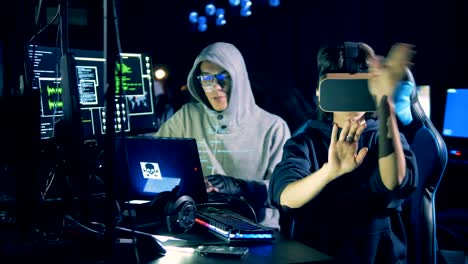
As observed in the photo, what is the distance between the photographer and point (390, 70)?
58.7 inches

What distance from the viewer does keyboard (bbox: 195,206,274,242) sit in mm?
1679

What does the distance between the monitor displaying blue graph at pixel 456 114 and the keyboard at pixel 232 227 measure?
386 cm

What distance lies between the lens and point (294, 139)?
6.39 feet

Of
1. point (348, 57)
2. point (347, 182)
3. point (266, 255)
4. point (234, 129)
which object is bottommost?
point (266, 255)

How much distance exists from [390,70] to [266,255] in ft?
1.95

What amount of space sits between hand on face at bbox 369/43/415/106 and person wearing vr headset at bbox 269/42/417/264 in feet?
0.35

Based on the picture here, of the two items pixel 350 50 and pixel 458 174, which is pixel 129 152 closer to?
pixel 350 50

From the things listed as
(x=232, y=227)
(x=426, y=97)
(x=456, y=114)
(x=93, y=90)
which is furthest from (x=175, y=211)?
(x=426, y=97)

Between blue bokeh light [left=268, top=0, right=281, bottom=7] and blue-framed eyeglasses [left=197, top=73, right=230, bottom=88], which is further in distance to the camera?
blue bokeh light [left=268, top=0, right=281, bottom=7]

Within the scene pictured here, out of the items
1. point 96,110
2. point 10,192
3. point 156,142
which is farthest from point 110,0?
point 96,110

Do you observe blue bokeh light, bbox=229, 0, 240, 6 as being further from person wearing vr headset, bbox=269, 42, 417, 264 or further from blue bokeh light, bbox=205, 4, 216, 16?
person wearing vr headset, bbox=269, 42, 417, 264

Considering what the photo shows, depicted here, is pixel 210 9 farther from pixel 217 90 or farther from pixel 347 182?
pixel 347 182

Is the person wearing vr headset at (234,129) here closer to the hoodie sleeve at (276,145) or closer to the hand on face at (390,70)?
the hoodie sleeve at (276,145)

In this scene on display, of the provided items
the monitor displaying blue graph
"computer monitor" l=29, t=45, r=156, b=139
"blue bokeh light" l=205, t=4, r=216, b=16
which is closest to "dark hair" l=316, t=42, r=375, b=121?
"computer monitor" l=29, t=45, r=156, b=139
